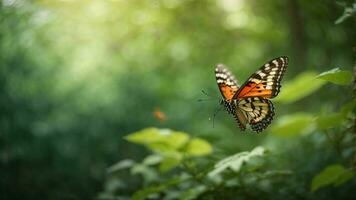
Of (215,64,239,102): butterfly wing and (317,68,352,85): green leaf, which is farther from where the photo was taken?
(215,64,239,102): butterfly wing

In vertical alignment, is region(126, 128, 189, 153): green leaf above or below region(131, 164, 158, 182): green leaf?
below

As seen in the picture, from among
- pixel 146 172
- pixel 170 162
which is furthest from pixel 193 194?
pixel 146 172

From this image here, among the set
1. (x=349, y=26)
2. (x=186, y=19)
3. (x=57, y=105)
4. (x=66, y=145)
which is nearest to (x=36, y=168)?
(x=66, y=145)

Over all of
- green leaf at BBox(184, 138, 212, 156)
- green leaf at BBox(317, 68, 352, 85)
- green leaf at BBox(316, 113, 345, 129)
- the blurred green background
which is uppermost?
the blurred green background

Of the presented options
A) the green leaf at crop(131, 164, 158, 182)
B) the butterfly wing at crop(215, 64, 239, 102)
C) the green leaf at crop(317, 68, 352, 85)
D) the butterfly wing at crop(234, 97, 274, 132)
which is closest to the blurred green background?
the green leaf at crop(131, 164, 158, 182)

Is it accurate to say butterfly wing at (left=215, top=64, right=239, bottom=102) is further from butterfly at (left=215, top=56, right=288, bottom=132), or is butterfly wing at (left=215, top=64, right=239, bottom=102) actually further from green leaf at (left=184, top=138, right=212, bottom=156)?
green leaf at (left=184, top=138, right=212, bottom=156)

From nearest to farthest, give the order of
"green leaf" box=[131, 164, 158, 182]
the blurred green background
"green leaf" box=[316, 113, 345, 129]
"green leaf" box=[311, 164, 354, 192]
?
"green leaf" box=[316, 113, 345, 129]
"green leaf" box=[311, 164, 354, 192]
"green leaf" box=[131, 164, 158, 182]
the blurred green background

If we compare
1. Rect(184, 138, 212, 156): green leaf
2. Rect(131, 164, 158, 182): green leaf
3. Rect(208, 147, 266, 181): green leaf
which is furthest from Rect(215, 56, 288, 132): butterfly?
Rect(131, 164, 158, 182): green leaf

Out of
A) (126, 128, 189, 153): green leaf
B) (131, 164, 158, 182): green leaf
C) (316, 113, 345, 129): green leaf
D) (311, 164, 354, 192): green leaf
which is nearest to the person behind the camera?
(316, 113, 345, 129): green leaf
